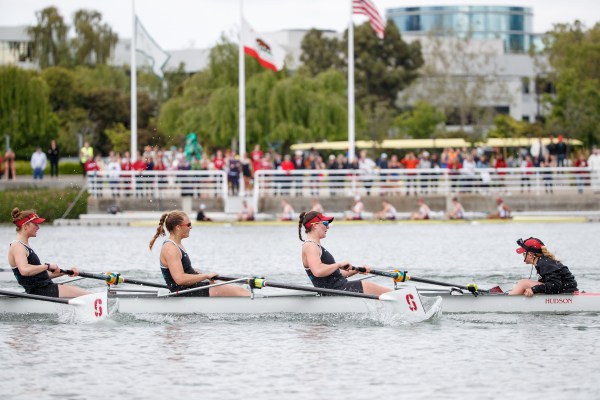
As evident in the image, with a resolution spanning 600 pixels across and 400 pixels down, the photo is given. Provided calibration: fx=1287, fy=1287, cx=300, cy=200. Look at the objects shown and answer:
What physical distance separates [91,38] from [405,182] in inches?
2656

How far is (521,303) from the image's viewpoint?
19500 millimetres

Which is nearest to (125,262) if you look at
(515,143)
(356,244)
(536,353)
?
(356,244)

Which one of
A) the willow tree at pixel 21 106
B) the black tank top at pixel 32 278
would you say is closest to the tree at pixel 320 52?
the willow tree at pixel 21 106

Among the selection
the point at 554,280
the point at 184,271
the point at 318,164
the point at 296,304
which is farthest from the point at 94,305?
the point at 318,164

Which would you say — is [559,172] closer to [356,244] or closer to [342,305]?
[356,244]

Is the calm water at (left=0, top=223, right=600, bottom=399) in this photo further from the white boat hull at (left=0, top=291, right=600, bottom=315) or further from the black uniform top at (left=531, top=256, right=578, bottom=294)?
the black uniform top at (left=531, top=256, right=578, bottom=294)

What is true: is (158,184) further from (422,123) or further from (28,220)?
(422,123)

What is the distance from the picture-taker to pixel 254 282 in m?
18.8

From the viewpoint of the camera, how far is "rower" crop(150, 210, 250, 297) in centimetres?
1847

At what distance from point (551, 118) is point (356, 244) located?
44.9m

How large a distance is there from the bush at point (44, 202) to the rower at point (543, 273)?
31.1m

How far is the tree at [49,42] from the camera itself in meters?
109

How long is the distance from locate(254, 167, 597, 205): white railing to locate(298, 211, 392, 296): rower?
2802 centimetres

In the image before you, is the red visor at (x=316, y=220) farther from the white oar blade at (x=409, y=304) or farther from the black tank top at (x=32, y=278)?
the black tank top at (x=32, y=278)
